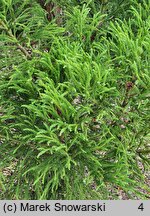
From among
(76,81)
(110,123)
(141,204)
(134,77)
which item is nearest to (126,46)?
(134,77)

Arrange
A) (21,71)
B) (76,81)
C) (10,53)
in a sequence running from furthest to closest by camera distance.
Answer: (10,53) → (21,71) → (76,81)

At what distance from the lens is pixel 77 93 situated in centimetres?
125

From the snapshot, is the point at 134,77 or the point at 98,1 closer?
the point at 134,77

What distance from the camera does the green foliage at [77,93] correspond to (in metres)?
1.26

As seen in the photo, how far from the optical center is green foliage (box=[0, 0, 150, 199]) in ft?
4.14

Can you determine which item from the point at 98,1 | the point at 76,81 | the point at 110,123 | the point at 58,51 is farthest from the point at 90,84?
the point at 98,1

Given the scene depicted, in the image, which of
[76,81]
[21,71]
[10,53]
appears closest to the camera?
[76,81]

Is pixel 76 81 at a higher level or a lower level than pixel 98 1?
lower

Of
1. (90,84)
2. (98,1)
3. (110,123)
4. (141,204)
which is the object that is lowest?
(141,204)

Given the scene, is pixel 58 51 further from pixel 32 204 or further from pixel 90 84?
pixel 32 204

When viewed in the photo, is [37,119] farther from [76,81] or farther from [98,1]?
[98,1]

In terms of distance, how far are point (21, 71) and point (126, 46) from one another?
38cm

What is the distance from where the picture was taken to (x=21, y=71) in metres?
1.35

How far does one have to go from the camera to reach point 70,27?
1.49 metres
